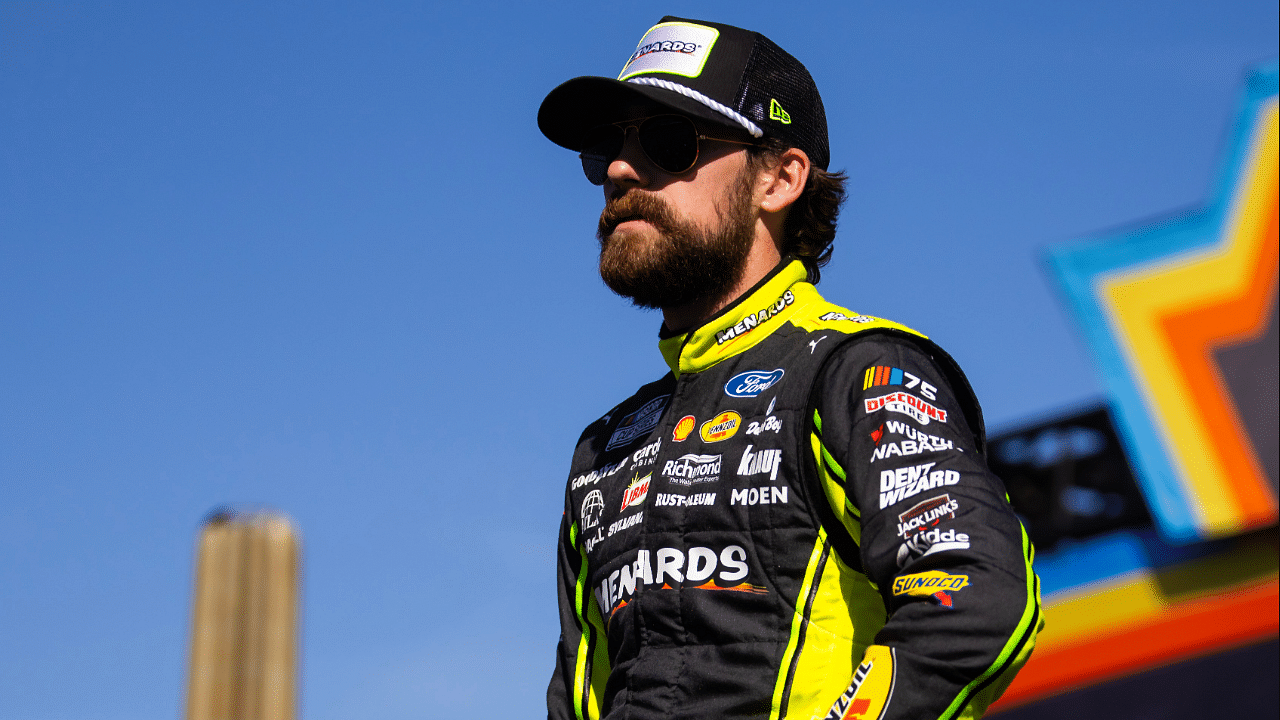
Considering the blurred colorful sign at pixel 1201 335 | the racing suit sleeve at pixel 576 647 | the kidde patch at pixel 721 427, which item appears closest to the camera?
the kidde patch at pixel 721 427

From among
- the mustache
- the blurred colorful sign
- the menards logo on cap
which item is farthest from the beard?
the blurred colorful sign

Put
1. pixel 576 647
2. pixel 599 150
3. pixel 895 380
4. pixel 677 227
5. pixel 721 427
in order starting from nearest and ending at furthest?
pixel 895 380 < pixel 721 427 < pixel 576 647 < pixel 677 227 < pixel 599 150

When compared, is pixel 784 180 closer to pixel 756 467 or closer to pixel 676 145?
pixel 676 145

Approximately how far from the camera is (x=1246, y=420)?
8297mm

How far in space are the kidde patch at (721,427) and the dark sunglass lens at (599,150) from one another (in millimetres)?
841

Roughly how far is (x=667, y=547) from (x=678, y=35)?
4.65ft

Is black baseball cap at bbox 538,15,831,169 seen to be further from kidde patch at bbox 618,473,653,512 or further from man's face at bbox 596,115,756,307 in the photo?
kidde patch at bbox 618,473,653,512

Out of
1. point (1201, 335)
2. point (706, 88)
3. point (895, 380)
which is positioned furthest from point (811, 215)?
point (1201, 335)

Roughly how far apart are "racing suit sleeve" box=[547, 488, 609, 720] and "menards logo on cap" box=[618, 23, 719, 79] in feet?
3.71

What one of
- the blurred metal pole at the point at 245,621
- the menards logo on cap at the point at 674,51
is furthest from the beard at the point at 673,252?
the blurred metal pole at the point at 245,621

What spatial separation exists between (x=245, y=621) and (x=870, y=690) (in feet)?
3.88

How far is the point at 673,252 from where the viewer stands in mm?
3098

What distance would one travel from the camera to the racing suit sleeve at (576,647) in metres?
2.93

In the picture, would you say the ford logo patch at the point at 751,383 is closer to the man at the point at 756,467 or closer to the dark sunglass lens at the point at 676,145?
the man at the point at 756,467
